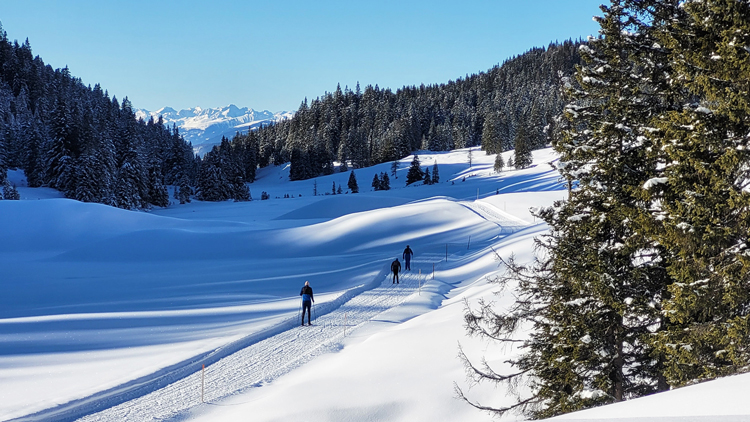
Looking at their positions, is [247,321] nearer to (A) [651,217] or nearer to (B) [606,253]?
(B) [606,253]

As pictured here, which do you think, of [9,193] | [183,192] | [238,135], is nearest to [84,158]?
[9,193]

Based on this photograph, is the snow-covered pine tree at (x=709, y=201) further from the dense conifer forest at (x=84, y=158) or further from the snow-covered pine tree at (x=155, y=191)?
the snow-covered pine tree at (x=155, y=191)

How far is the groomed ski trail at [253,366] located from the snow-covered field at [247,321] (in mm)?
52

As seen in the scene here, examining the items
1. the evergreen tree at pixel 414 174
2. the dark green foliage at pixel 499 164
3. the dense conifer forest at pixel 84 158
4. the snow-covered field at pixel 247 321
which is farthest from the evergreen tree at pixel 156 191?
the dark green foliage at pixel 499 164

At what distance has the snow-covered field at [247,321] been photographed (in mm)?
8336

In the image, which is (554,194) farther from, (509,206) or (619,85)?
(619,85)

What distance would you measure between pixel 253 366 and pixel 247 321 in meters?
4.11


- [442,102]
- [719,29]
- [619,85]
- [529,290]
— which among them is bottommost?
[529,290]

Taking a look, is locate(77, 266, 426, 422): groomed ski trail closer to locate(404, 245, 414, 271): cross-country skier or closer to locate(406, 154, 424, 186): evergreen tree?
locate(404, 245, 414, 271): cross-country skier

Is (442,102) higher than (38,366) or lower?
higher

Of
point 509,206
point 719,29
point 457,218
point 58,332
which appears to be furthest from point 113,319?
point 509,206

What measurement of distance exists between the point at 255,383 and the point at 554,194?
143 feet

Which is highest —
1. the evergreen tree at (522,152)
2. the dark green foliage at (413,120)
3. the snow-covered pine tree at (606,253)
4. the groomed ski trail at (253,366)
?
the dark green foliage at (413,120)

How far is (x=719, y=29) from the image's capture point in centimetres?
679
